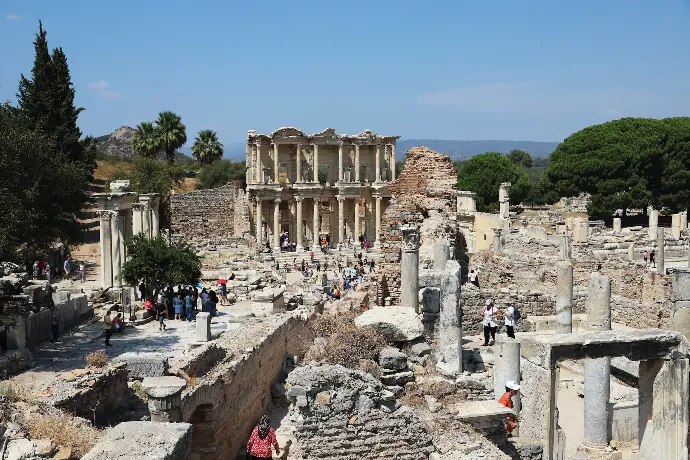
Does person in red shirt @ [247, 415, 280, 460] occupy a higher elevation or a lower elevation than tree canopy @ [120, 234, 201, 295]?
lower

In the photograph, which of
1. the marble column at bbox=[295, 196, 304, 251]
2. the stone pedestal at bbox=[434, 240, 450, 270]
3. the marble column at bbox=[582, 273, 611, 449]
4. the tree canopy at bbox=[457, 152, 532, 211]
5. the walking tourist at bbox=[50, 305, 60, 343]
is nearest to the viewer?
the marble column at bbox=[582, 273, 611, 449]

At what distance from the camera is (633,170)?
5728cm

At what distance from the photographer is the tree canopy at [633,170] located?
56.4 meters

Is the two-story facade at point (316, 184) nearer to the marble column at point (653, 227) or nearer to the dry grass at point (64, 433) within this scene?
the marble column at point (653, 227)

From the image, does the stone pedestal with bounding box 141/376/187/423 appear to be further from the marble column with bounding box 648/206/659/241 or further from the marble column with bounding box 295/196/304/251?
the marble column with bounding box 295/196/304/251

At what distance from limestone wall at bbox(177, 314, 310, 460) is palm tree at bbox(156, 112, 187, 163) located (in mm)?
46163

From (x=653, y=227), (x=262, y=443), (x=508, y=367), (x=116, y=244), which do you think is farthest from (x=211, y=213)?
(x=262, y=443)

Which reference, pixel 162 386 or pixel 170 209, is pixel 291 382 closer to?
pixel 162 386

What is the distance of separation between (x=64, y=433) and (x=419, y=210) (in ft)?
47.3

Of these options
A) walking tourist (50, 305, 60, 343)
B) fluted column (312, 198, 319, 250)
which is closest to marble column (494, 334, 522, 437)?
walking tourist (50, 305, 60, 343)

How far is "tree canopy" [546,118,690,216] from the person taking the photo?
56.4 meters

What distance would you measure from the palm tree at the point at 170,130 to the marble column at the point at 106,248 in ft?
115

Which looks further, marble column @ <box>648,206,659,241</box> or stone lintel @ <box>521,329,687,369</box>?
marble column @ <box>648,206,659,241</box>

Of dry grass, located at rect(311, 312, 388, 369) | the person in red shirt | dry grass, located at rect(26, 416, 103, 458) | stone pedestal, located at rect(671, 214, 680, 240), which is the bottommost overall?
the person in red shirt
